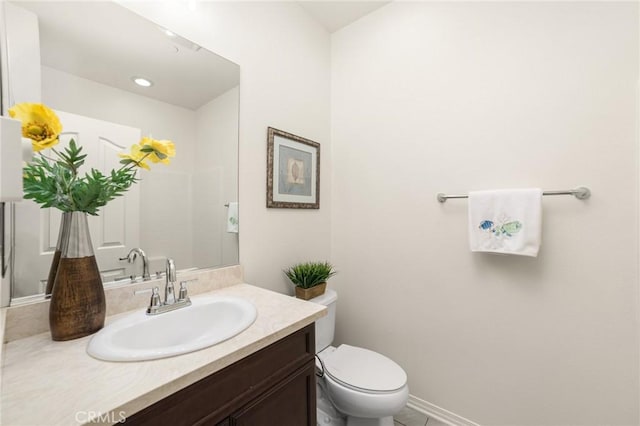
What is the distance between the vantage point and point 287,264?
1628 millimetres

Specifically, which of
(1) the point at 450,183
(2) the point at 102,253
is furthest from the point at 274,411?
(1) the point at 450,183

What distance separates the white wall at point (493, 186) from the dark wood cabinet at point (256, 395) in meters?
0.88

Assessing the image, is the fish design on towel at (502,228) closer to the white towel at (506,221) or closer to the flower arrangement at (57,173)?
the white towel at (506,221)

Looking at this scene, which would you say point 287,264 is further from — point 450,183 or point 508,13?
point 508,13

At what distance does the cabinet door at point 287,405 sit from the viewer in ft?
2.52


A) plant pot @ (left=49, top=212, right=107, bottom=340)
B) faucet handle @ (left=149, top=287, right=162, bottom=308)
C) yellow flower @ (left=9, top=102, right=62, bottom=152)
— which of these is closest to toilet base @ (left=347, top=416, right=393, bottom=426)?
faucet handle @ (left=149, top=287, right=162, bottom=308)

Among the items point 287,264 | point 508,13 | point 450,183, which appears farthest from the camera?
point 287,264

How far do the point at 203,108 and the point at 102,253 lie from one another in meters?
0.75

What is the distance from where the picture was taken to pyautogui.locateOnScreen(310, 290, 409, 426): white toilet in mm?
1147

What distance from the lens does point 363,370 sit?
131 cm

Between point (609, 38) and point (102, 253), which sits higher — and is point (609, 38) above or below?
above

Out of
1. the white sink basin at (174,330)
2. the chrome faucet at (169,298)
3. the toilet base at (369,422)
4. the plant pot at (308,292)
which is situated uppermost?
the chrome faucet at (169,298)
